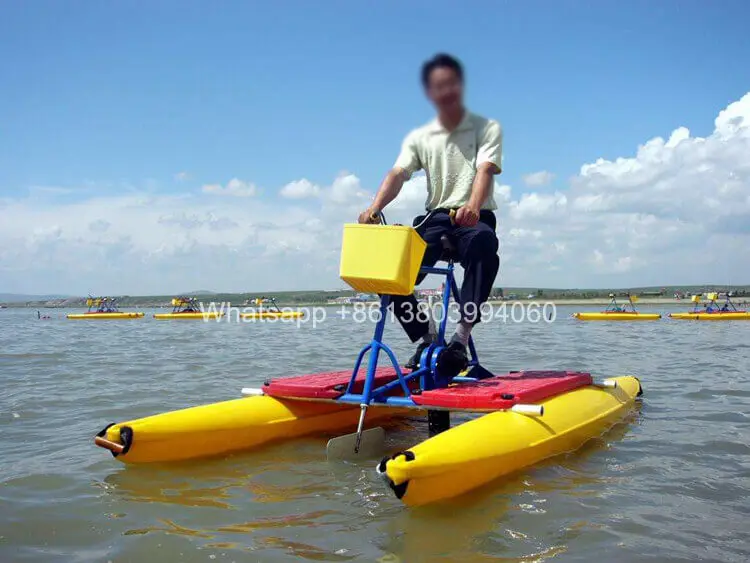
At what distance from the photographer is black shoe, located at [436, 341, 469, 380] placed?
520cm

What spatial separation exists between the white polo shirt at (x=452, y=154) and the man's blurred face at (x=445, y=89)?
178mm

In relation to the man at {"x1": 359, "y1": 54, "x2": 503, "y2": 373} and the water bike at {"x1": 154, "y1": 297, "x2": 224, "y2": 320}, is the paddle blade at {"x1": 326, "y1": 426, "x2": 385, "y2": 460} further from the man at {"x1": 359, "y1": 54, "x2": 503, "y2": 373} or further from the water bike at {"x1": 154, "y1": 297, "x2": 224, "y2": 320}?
the water bike at {"x1": 154, "y1": 297, "x2": 224, "y2": 320}

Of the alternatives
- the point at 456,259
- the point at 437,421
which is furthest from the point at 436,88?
the point at 437,421

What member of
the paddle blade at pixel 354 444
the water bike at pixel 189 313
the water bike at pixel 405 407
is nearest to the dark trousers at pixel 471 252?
the water bike at pixel 405 407

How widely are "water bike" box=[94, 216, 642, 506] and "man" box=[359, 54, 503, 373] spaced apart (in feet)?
0.56

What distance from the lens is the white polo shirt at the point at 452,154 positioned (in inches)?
202

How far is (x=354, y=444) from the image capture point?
198 inches

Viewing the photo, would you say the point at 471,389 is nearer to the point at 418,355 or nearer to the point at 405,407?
the point at 405,407

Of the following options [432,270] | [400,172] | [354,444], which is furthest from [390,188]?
[354,444]

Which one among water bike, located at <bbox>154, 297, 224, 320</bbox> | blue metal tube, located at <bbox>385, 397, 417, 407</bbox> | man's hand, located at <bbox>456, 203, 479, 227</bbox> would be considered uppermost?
man's hand, located at <bbox>456, 203, 479, 227</bbox>

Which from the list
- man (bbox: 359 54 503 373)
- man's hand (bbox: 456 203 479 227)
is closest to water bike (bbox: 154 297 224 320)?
man (bbox: 359 54 503 373)

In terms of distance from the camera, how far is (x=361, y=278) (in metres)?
4.49

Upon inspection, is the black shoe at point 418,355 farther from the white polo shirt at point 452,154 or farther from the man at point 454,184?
the white polo shirt at point 452,154

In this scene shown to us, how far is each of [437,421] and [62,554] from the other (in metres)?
2.94
